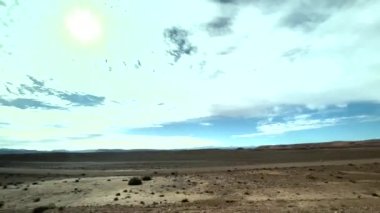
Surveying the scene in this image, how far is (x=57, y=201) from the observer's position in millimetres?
27797

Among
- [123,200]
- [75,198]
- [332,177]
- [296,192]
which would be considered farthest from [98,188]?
[332,177]

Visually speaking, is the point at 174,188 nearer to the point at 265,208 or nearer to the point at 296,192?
the point at 296,192

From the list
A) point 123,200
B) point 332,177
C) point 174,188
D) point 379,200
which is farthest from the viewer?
point 332,177

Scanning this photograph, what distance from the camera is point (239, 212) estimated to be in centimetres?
2077

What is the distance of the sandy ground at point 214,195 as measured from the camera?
74.7ft

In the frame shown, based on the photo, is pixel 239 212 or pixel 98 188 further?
pixel 98 188

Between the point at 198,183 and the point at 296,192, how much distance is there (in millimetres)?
8050

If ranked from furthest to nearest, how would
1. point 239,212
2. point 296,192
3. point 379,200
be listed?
point 296,192
point 379,200
point 239,212

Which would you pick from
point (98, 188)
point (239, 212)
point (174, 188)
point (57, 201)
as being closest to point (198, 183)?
point (174, 188)

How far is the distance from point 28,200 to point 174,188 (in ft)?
31.9

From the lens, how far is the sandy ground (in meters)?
22.8

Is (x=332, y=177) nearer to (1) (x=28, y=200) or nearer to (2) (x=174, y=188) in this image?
(2) (x=174, y=188)

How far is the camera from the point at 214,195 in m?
27.3

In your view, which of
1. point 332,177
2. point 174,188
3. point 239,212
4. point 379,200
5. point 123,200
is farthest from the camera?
point 332,177
